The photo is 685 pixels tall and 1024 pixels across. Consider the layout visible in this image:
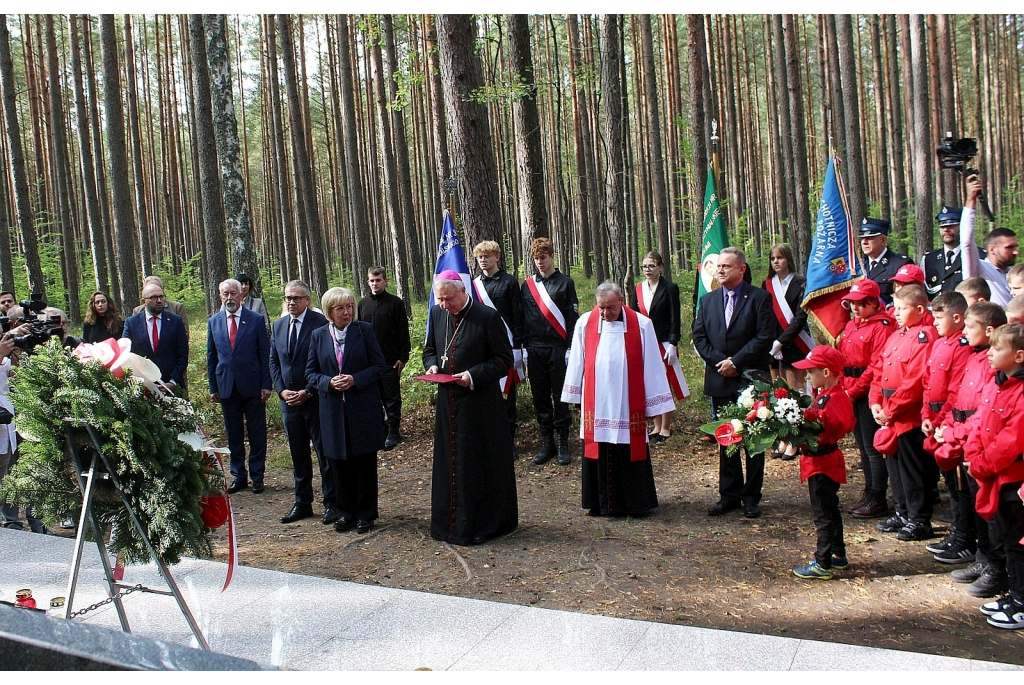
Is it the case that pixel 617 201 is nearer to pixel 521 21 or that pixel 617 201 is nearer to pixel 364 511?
pixel 521 21

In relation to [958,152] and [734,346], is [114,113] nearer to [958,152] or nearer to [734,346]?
[734,346]

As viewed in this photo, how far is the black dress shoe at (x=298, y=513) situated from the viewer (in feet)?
22.6

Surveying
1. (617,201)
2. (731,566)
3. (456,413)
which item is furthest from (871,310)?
(617,201)

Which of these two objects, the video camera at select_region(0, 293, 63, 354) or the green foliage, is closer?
the green foliage

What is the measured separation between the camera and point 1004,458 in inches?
161

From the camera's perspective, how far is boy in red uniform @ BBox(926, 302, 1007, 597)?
14.5 feet

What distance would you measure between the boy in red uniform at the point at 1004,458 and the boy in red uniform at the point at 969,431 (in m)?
0.13

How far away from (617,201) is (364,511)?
6885 mm

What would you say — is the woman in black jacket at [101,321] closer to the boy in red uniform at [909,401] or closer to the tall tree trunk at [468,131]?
the tall tree trunk at [468,131]

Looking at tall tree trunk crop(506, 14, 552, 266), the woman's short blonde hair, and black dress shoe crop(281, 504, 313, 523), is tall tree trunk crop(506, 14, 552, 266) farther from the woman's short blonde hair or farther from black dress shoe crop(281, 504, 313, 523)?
black dress shoe crop(281, 504, 313, 523)

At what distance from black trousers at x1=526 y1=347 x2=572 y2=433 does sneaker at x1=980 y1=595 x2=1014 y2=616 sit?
4.45 m

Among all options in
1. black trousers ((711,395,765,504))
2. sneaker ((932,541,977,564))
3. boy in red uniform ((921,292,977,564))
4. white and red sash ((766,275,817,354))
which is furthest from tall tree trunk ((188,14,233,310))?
sneaker ((932,541,977,564))

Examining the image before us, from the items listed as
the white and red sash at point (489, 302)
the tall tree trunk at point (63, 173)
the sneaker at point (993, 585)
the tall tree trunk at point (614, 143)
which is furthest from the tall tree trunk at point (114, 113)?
the sneaker at point (993, 585)

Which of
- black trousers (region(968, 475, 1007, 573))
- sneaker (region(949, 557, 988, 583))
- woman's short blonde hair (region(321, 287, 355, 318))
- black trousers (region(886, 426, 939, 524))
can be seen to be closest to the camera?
black trousers (region(968, 475, 1007, 573))
